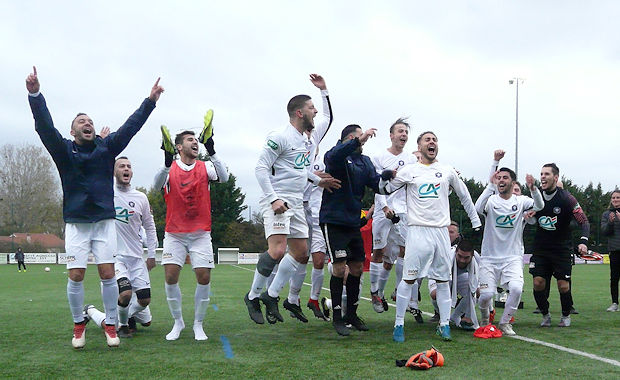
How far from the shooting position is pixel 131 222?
23.9ft

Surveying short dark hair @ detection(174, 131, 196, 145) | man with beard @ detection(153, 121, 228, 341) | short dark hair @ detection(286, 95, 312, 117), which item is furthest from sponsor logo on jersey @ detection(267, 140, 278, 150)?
short dark hair @ detection(174, 131, 196, 145)

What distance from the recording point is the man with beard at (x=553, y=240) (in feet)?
24.7

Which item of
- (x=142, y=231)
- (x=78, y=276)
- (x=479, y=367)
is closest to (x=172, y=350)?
(x=78, y=276)

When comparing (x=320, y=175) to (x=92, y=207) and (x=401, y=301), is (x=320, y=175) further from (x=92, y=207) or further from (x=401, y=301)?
(x=92, y=207)

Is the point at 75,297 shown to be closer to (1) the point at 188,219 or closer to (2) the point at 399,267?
(1) the point at 188,219

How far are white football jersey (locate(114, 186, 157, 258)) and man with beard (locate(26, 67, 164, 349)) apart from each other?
42.7 inches

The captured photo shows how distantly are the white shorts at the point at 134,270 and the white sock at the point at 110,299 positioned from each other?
2.89ft

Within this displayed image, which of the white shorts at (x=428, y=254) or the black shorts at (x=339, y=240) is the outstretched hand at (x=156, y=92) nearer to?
the black shorts at (x=339, y=240)

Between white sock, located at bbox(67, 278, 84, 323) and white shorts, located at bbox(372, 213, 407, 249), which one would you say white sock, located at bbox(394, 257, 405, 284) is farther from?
white sock, located at bbox(67, 278, 84, 323)

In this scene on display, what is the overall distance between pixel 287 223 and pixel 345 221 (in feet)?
2.19

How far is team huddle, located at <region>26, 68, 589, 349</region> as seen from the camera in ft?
19.8

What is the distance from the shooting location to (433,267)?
6.48 metres

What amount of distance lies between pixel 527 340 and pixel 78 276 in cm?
472

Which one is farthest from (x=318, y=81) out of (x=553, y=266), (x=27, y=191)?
(x=27, y=191)
